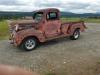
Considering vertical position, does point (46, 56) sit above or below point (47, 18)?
below

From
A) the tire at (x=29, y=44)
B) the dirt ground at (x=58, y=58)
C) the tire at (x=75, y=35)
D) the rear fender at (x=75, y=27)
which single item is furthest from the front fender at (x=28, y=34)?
the tire at (x=75, y=35)

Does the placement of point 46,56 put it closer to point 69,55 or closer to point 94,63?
point 69,55

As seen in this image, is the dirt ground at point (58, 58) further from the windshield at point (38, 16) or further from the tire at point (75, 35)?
the tire at point (75, 35)

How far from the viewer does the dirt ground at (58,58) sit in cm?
838

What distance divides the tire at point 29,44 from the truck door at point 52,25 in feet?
3.70

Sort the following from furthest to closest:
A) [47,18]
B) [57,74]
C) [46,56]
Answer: [47,18] → [46,56] → [57,74]

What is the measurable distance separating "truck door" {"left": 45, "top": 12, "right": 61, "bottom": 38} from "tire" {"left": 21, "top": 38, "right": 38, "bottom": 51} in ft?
3.70

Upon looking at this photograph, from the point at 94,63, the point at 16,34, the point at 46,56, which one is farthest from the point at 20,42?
the point at 94,63

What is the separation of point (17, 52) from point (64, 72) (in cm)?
408

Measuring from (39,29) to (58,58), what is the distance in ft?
9.89

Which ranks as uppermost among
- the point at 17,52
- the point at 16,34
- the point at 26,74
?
the point at 26,74

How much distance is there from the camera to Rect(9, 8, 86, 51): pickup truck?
11.8m

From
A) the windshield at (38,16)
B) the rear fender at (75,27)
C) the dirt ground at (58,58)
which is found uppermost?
the windshield at (38,16)

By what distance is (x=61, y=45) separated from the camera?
13047mm
